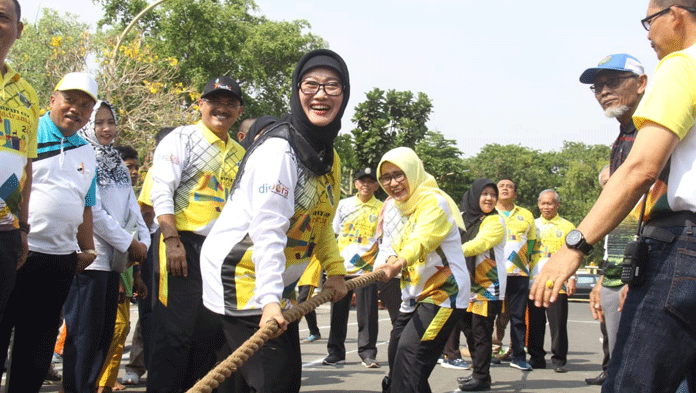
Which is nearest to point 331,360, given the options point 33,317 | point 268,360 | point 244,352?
point 33,317

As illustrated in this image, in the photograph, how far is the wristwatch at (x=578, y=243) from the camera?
9.58 feet

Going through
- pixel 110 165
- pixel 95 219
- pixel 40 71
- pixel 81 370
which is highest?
pixel 40 71

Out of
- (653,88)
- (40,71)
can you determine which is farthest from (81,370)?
(40,71)

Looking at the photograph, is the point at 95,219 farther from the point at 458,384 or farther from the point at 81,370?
the point at 458,384

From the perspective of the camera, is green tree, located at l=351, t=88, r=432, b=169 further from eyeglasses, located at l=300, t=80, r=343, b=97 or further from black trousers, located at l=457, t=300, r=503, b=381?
eyeglasses, located at l=300, t=80, r=343, b=97

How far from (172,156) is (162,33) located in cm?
3485

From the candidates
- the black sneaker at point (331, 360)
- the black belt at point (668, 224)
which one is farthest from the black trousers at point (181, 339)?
the black sneaker at point (331, 360)

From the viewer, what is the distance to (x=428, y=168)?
41.8 metres

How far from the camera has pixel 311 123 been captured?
3.77 metres

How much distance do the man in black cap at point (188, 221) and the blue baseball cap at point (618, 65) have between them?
249cm

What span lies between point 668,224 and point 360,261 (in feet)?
24.7

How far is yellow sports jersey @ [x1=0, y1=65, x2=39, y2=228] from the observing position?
12.4 feet

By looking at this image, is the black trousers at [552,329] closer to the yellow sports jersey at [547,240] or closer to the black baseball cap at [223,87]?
the yellow sports jersey at [547,240]

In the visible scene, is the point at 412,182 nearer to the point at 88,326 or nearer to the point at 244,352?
the point at 88,326
